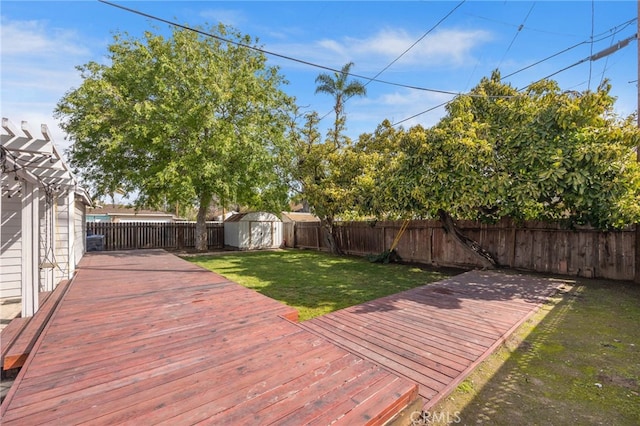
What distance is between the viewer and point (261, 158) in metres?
12.4

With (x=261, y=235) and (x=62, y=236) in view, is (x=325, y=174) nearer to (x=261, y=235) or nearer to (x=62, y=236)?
(x=261, y=235)

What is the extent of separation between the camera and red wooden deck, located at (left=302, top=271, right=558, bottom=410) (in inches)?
110

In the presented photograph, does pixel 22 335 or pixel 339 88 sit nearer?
pixel 22 335

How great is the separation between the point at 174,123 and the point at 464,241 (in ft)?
35.5

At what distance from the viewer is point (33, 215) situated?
3.92 meters

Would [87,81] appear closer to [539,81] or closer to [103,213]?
[539,81]

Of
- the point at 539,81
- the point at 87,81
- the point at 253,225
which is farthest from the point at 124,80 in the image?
the point at 539,81

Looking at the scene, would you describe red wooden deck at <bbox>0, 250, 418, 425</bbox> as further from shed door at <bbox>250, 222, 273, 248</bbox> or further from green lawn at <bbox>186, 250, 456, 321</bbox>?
shed door at <bbox>250, 222, 273, 248</bbox>

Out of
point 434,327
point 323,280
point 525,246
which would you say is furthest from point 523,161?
point 323,280

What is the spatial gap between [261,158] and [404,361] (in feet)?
35.1

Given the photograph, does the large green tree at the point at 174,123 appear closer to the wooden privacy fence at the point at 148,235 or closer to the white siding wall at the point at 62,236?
the wooden privacy fence at the point at 148,235

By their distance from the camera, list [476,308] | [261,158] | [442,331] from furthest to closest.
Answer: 1. [261,158]
2. [476,308]
3. [442,331]

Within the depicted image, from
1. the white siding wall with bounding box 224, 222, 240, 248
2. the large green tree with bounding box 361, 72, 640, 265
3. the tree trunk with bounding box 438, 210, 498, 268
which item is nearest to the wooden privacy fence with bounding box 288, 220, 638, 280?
the tree trunk with bounding box 438, 210, 498, 268

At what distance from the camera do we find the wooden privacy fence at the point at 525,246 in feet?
21.5
